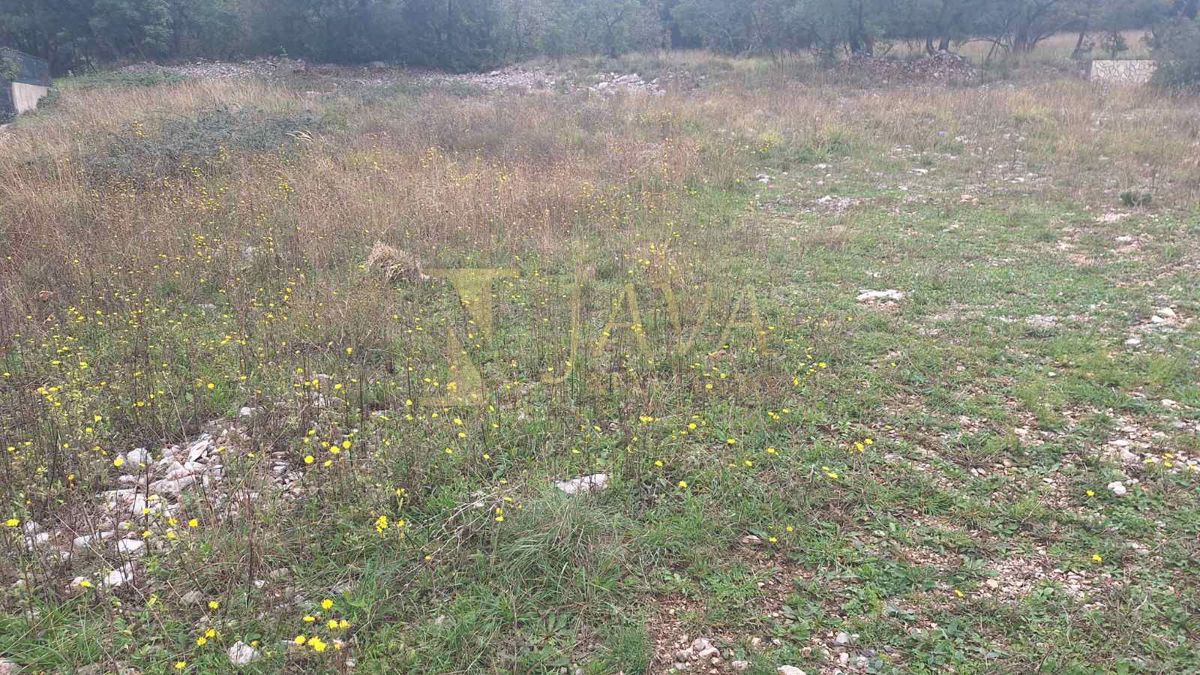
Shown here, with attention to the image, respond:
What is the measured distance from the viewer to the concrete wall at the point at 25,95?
13703mm

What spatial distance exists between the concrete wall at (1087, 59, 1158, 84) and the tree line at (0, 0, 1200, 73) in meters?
1.56

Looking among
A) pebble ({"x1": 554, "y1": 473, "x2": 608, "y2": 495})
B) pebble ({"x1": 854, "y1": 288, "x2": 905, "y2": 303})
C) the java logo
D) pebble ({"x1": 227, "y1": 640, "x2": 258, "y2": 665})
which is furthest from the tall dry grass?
pebble ({"x1": 554, "y1": 473, "x2": 608, "y2": 495})

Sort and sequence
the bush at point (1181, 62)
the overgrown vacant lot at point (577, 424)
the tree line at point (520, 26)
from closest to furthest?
the overgrown vacant lot at point (577, 424) < the bush at point (1181, 62) < the tree line at point (520, 26)

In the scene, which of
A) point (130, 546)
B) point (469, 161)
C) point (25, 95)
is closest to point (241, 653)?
point (130, 546)

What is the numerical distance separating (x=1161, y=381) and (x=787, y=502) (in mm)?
2721

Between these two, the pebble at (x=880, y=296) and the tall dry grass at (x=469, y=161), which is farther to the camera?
the tall dry grass at (x=469, y=161)

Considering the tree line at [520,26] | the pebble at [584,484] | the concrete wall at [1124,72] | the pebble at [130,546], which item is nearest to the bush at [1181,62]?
the concrete wall at [1124,72]

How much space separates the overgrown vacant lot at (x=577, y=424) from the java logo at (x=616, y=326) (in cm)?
3

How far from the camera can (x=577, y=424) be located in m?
3.73

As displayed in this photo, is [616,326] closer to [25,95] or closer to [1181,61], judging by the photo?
[25,95]

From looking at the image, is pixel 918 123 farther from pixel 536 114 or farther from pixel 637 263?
pixel 637 263

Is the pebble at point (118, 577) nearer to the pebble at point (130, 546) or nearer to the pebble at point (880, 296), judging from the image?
the pebble at point (130, 546)

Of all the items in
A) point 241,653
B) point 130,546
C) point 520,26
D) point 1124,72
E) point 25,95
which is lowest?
point 241,653

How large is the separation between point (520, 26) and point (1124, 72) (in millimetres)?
19356
